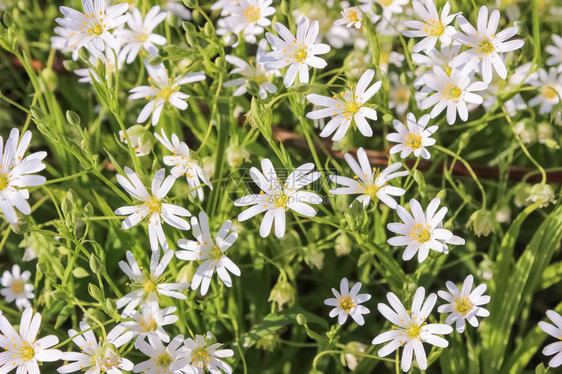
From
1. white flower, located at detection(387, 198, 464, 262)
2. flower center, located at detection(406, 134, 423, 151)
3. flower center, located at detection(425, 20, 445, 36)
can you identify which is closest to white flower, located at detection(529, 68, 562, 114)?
flower center, located at detection(425, 20, 445, 36)

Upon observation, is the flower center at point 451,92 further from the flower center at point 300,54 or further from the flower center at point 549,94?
the flower center at point 549,94

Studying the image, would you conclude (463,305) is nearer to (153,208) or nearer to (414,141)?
(414,141)

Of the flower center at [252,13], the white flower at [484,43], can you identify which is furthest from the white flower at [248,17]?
the white flower at [484,43]

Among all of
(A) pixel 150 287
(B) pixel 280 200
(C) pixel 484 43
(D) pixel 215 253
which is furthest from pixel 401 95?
(A) pixel 150 287

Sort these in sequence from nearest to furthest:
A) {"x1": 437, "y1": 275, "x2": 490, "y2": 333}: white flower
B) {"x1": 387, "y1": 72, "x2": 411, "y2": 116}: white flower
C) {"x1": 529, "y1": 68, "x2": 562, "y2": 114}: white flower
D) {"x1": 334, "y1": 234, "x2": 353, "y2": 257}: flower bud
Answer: {"x1": 437, "y1": 275, "x2": 490, "y2": 333}: white flower < {"x1": 334, "y1": 234, "x2": 353, "y2": 257}: flower bud < {"x1": 529, "y1": 68, "x2": 562, "y2": 114}: white flower < {"x1": 387, "y1": 72, "x2": 411, "y2": 116}: white flower

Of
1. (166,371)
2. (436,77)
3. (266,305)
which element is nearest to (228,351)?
(166,371)

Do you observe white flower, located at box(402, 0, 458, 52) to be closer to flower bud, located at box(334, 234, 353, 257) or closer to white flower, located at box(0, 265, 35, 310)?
flower bud, located at box(334, 234, 353, 257)
